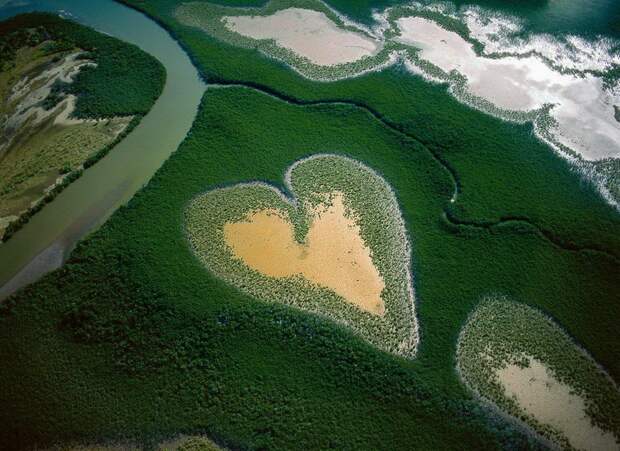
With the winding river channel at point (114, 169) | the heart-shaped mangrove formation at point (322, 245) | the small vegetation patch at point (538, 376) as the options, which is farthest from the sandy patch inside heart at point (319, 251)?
the winding river channel at point (114, 169)

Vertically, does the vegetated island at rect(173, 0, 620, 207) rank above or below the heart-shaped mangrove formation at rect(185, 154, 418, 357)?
above

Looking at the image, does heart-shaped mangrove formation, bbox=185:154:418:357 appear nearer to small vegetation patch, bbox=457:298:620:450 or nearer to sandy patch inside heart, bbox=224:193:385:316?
sandy patch inside heart, bbox=224:193:385:316

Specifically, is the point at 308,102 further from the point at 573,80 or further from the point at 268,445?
the point at 268,445

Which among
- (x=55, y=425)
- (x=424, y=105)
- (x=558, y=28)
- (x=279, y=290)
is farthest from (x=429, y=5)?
(x=55, y=425)

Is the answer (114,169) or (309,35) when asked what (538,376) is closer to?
(114,169)

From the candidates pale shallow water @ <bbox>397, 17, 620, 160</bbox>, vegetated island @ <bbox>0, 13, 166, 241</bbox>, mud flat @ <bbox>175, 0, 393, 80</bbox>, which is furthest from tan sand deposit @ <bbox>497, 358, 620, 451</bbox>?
vegetated island @ <bbox>0, 13, 166, 241</bbox>

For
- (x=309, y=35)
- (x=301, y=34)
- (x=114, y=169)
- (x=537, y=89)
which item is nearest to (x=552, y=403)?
(x=537, y=89)

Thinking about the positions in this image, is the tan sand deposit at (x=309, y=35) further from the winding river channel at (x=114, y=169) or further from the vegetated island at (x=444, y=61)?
the winding river channel at (x=114, y=169)
